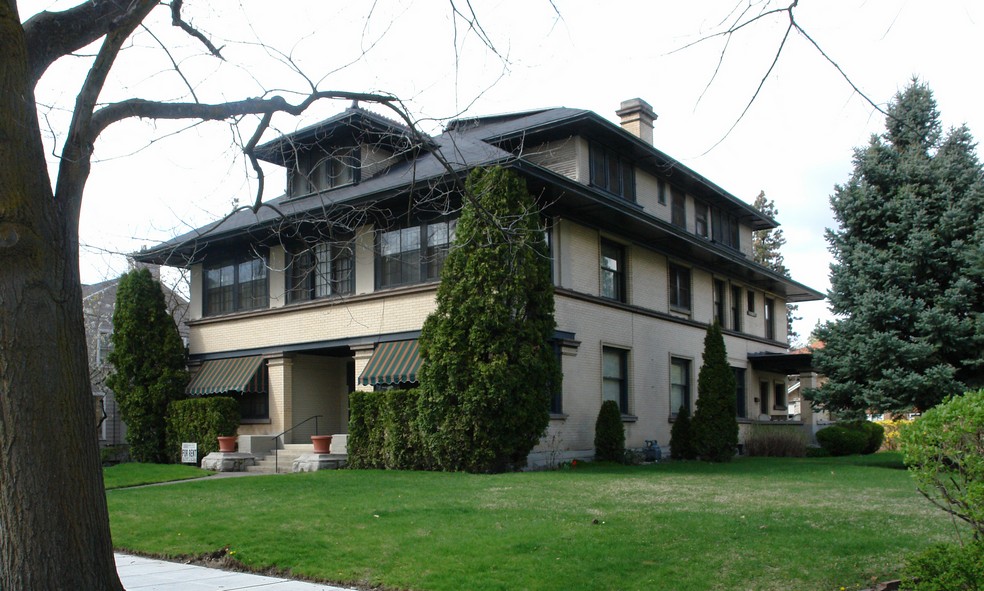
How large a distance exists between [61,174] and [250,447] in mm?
17373

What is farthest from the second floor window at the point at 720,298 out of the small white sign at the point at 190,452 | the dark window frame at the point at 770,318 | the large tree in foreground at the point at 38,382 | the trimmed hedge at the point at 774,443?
the large tree in foreground at the point at 38,382

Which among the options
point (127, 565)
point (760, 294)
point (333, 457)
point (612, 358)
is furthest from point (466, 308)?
point (760, 294)

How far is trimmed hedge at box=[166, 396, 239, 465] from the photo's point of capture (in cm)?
2339

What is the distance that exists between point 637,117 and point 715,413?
10.0 m

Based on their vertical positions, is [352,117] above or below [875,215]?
above

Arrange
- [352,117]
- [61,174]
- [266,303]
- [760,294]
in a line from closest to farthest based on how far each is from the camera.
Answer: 1. [61,174]
2. [352,117]
3. [266,303]
4. [760,294]

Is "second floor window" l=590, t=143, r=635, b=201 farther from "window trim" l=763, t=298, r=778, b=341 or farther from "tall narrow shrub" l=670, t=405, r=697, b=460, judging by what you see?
"window trim" l=763, t=298, r=778, b=341

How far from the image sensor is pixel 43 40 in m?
6.62

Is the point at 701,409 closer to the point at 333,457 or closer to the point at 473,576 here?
the point at 333,457

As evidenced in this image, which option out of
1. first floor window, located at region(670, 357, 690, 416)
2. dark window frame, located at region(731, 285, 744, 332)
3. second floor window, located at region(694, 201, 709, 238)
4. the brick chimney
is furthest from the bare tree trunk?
dark window frame, located at region(731, 285, 744, 332)

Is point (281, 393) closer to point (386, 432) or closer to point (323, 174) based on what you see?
point (386, 432)

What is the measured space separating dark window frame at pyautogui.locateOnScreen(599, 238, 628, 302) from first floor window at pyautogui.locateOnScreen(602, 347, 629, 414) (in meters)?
1.48

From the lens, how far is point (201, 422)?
23719 millimetres

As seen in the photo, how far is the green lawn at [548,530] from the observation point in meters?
7.84
